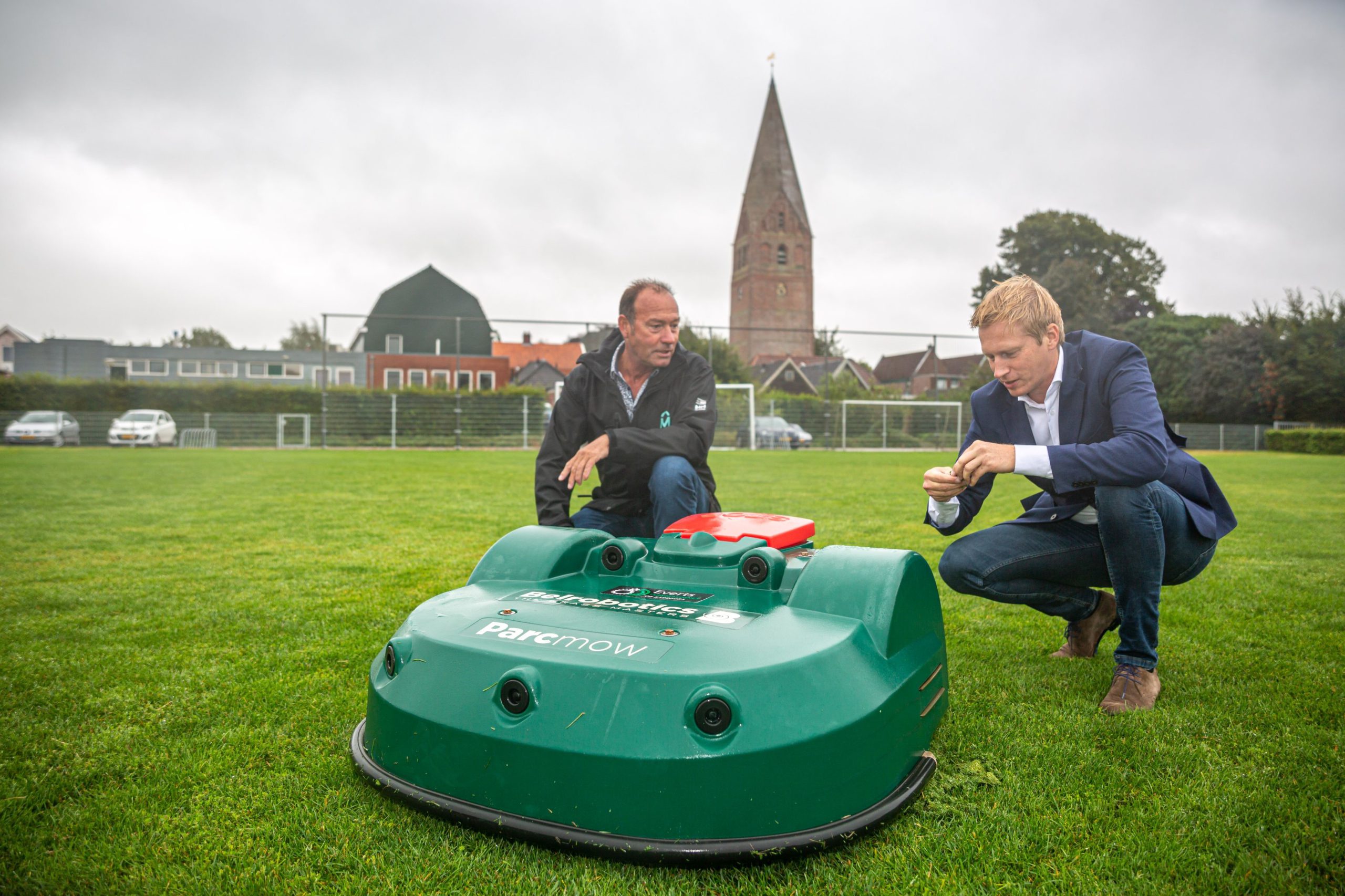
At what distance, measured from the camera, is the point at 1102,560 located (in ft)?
7.89

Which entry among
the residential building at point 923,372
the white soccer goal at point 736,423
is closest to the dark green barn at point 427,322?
the white soccer goal at point 736,423

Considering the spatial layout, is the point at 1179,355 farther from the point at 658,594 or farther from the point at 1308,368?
the point at 658,594

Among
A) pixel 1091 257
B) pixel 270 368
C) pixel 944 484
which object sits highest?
pixel 1091 257

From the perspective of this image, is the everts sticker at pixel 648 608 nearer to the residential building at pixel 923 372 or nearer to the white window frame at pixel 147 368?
the residential building at pixel 923 372

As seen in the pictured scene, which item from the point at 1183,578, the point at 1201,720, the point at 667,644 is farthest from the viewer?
the point at 1183,578

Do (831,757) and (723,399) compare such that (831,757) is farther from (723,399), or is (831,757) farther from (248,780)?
(723,399)

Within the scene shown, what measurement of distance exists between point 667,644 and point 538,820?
0.38 metres

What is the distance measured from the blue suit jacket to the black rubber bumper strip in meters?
1.03

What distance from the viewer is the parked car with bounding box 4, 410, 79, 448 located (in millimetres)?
22141

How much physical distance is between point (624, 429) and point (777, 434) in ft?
63.9

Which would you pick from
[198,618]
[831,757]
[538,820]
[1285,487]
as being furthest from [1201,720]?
[1285,487]

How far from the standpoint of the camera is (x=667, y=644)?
1548mm

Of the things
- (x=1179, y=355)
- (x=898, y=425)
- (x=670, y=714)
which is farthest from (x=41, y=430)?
(x=1179, y=355)

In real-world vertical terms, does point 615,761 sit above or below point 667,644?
below
